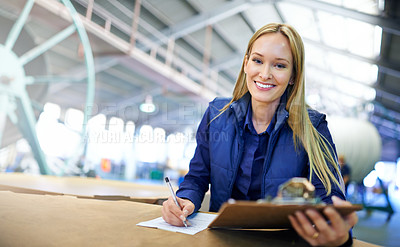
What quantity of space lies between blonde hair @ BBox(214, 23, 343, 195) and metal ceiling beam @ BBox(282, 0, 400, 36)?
4.26 meters

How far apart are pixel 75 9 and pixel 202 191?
1.56 meters

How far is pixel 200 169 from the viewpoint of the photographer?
80cm

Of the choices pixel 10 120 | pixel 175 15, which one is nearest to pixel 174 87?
pixel 175 15

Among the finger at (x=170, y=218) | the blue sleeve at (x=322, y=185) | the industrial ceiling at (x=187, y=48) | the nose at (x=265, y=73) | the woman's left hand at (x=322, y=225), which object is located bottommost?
the finger at (x=170, y=218)

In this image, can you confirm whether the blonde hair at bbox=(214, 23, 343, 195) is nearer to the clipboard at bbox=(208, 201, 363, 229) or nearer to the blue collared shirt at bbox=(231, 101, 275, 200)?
the blue collared shirt at bbox=(231, 101, 275, 200)

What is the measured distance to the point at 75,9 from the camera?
176cm

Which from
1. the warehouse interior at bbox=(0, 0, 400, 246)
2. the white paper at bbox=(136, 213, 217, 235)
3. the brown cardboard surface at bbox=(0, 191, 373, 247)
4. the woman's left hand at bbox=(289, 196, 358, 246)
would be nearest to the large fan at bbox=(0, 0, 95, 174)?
the warehouse interior at bbox=(0, 0, 400, 246)

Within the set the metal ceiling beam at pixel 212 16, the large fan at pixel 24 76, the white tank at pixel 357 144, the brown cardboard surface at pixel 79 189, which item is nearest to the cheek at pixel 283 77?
the brown cardboard surface at pixel 79 189

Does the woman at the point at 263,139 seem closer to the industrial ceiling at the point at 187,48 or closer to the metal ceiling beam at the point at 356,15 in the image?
the industrial ceiling at the point at 187,48

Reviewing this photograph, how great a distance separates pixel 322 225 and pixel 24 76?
5.94 feet

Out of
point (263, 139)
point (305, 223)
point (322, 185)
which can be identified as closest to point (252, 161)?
point (263, 139)

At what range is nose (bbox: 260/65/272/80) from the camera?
634 mm

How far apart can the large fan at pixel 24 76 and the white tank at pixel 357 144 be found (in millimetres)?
3808

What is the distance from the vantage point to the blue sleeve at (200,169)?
73 centimetres
